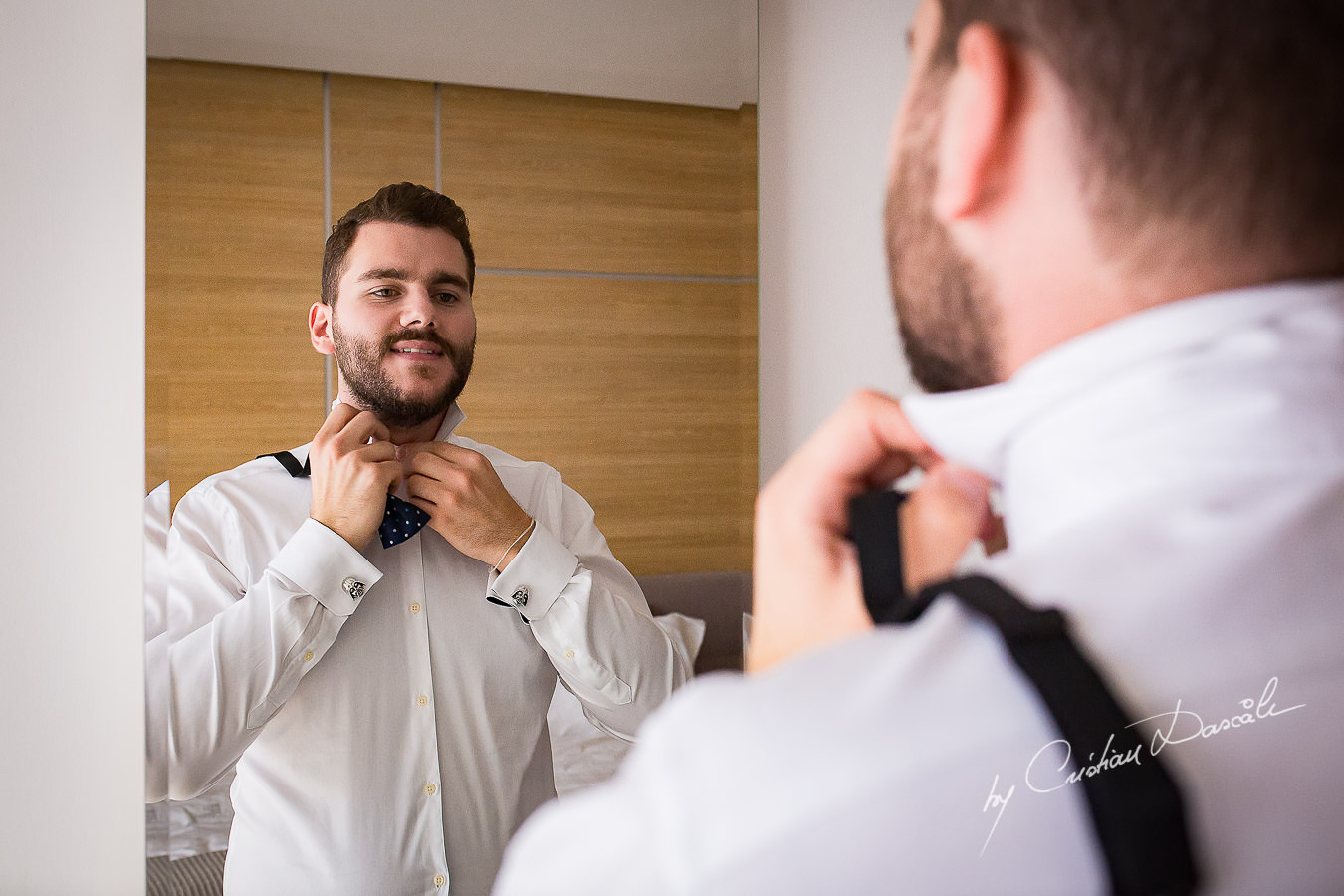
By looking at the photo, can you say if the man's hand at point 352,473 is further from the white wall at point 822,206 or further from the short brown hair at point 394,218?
the white wall at point 822,206

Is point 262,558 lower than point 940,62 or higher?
lower

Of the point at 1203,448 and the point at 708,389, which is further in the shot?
the point at 708,389

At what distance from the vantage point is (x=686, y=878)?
47 centimetres

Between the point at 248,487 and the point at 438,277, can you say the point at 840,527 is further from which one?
the point at 248,487

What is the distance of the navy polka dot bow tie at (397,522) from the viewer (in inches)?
36.0

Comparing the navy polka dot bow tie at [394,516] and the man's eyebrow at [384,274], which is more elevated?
the man's eyebrow at [384,274]

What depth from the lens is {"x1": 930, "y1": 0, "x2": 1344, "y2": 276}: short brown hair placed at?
61cm

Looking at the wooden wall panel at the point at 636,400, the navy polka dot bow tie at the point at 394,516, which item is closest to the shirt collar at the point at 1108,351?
the wooden wall panel at the point at 636,400

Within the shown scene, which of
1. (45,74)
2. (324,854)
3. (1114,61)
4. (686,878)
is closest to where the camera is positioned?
(686,878)

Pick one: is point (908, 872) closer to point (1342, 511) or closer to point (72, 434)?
point (1342, 511)

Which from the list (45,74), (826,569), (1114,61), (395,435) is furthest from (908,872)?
(45,74)

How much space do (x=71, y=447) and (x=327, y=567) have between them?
57 centimetres

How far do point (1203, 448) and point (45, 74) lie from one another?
4.43 ft

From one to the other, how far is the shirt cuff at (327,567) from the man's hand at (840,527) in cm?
41
